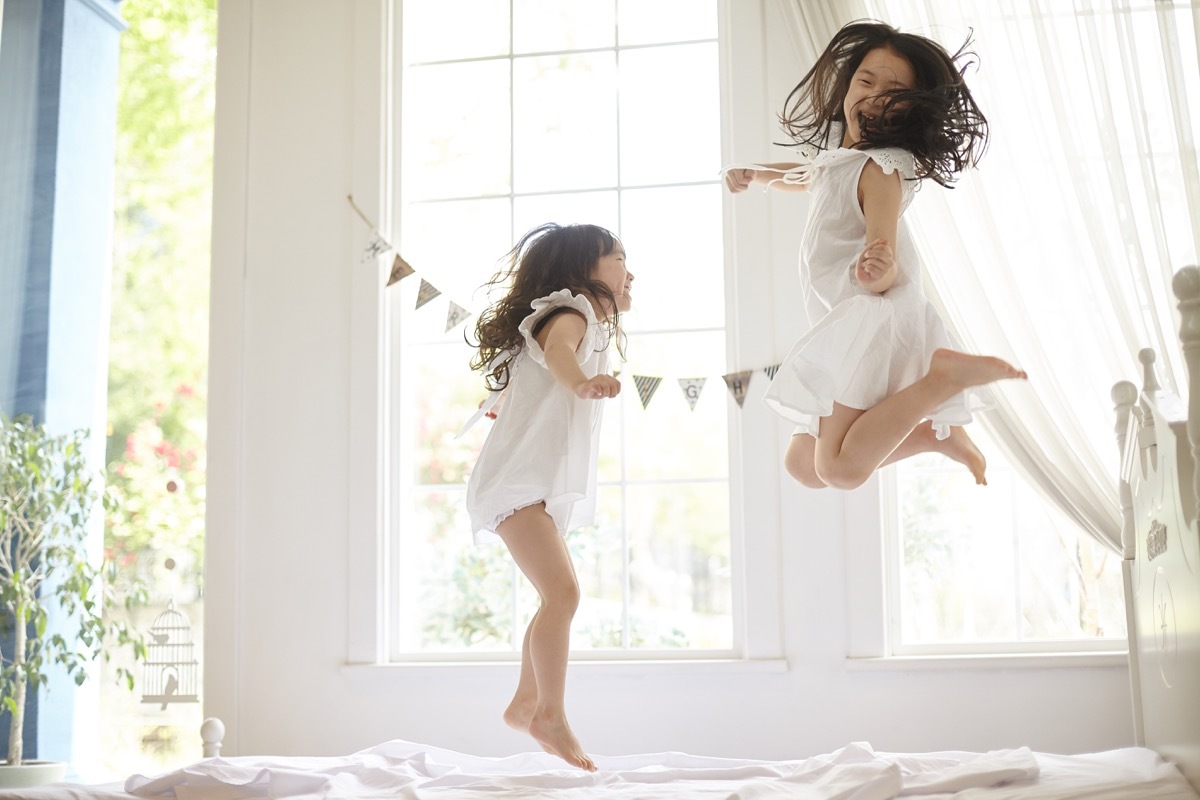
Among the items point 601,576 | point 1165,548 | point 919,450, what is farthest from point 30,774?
point 601,576

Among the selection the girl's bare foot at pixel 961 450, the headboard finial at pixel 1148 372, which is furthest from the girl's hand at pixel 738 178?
the headboard finial at pixel 1148 372

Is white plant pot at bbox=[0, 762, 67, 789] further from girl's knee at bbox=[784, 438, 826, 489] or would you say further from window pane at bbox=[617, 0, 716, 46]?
window pane at bbox=[617, 0, 716, 46]

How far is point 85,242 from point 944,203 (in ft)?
8.90

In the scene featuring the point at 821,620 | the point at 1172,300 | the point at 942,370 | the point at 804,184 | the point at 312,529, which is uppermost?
the point at 804,184

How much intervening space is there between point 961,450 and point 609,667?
131cm

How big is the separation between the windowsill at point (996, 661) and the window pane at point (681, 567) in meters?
2.79

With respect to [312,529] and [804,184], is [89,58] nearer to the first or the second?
[312,529]

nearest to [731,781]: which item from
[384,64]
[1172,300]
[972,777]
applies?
[972,777]

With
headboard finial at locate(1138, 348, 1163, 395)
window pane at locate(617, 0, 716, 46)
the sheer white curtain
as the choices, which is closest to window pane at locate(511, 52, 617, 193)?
window pane at locate(617, 0, 716, 46)

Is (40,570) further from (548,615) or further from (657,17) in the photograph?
(657,17)

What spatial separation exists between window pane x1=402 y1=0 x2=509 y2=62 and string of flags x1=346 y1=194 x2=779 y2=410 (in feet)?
1.89

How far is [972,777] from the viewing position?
1918 millimetres

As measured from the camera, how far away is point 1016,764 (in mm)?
1930

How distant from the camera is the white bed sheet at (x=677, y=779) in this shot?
1.86 metres
